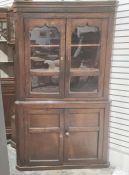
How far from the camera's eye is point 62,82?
8.55ft

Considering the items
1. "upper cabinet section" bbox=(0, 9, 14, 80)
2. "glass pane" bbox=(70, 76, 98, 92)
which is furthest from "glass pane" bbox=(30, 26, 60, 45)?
"upper cabinet section" bbox=(0, 9, 14, 80)

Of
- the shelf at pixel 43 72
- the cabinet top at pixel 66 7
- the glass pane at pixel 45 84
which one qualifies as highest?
the cabinet top at pixel 66 7

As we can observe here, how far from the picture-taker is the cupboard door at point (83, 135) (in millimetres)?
2684

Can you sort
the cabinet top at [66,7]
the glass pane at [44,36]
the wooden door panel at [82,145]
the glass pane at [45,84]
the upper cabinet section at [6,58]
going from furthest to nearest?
the upper cabinet section at [6,58], the wooden door panel at [82,145], the glass pane at [45,84], the glass pane at [44,36], the cabinet top at [66,7]

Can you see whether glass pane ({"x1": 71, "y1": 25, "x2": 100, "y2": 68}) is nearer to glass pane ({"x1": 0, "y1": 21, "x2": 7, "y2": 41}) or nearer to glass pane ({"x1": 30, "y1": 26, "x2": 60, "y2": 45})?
glass pane ({"x1": 30, "y1": 26, "x2": 60, "y2": 45})

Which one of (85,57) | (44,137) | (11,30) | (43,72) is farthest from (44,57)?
(11,30)

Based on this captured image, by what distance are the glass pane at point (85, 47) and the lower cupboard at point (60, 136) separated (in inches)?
18.8

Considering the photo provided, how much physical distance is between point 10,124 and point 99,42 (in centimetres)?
187

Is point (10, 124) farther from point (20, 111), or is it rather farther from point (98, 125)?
point (98, 125)

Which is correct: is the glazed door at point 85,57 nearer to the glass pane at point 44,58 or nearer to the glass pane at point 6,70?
the glass pane at point 44,58

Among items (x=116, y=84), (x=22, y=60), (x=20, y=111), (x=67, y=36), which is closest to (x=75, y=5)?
(x=67, y=36)

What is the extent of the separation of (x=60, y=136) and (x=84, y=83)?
0.65 metres

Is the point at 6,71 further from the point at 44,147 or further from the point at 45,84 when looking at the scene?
the point at 44,147

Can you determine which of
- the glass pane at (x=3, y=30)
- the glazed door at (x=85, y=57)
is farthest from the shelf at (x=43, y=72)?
the glass pane at (x=3, y=30)
